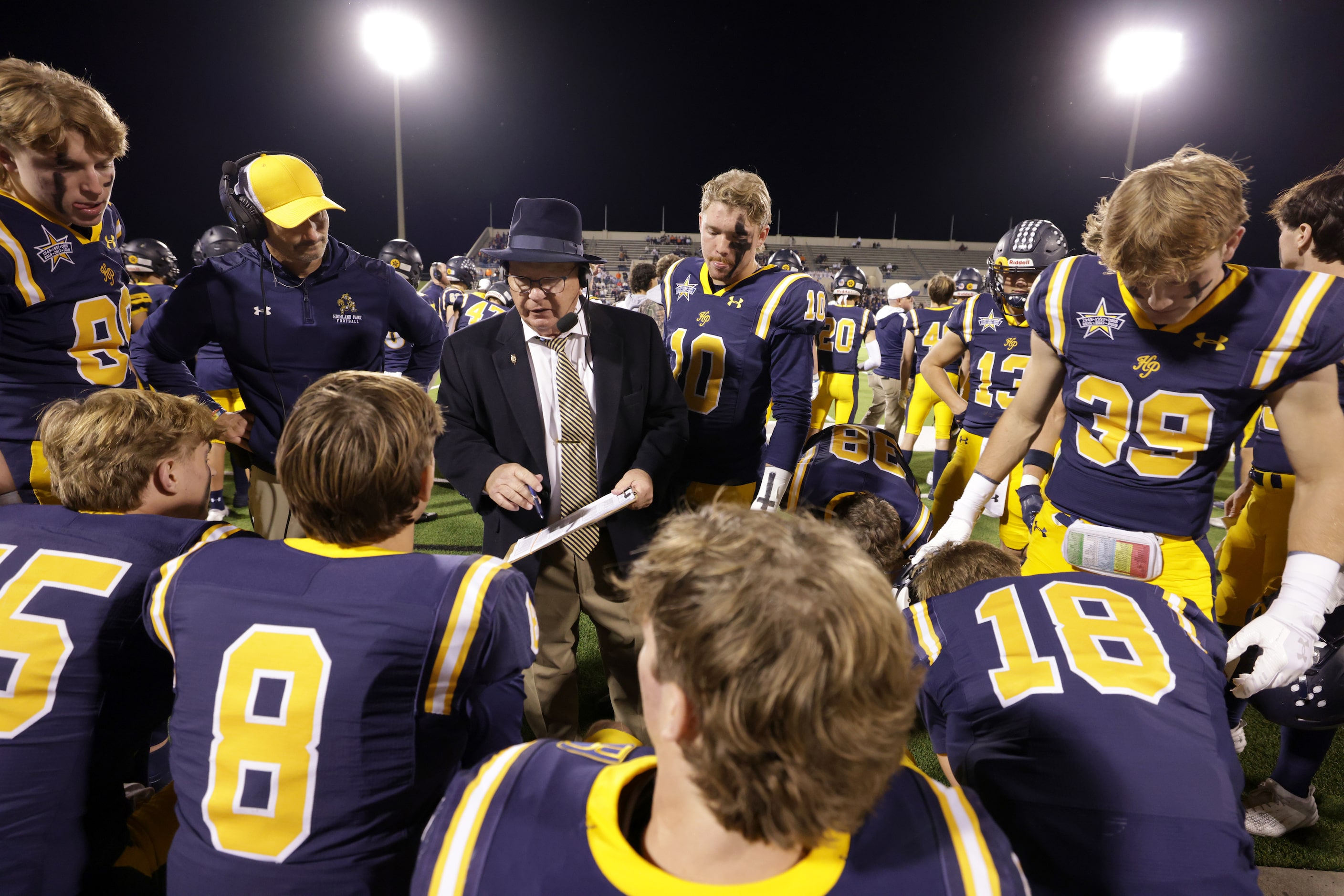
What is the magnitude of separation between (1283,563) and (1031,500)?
1274mm

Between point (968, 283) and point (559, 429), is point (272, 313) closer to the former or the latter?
point (559, 429)

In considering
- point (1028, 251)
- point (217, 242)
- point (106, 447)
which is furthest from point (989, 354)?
point (217, 242)

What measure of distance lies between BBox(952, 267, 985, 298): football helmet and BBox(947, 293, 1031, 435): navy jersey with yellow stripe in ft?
8.34

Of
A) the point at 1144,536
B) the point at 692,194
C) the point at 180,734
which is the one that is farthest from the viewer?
the point at 692,194

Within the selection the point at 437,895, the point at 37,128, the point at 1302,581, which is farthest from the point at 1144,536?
the point at 37,128

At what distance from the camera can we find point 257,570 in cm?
132

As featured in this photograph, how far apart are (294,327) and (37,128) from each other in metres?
0.93

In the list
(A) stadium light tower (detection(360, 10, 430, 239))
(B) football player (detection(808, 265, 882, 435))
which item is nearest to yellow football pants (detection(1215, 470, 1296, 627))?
(B) football player (detection(808, 265, 882, 435))

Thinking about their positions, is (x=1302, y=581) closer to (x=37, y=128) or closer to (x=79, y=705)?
(x=79, y=705)

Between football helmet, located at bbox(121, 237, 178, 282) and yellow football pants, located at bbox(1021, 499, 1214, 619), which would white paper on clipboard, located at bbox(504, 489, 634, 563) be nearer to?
yellow football pants, located at bbox(1021, 499, 1214, 619)

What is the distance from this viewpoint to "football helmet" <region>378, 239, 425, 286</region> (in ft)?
31.8

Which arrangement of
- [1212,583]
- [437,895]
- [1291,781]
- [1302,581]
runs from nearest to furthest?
1. [437,895]
2. [1302,581]
3. [1212,583]
4. [1291,781]

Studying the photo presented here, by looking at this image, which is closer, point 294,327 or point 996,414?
point 294,327

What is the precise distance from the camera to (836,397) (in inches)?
324
